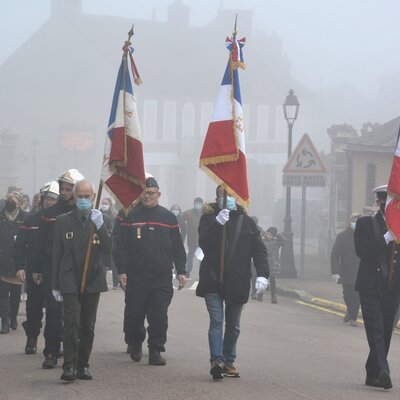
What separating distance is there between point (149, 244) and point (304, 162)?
572 inches

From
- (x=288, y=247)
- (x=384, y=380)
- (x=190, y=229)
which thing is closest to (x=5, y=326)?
(x=384, y=380)

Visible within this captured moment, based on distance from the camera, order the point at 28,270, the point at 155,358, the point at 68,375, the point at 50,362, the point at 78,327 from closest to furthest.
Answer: the point at 68,375
the point at 78,327
the point at 50,362
the point at 155,358
the point at 28,270

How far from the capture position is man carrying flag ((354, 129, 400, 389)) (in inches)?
372

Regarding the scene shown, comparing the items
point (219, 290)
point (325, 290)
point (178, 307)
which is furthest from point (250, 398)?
point (325, 290)

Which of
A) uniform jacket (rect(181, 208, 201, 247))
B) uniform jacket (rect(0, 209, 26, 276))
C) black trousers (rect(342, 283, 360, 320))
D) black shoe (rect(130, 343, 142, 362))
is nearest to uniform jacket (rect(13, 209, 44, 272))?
black shoe (rect(130, 343, 142, 362))

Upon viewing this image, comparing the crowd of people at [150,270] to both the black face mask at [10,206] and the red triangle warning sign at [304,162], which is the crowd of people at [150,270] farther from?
the red triangle warning sign at [304,162]

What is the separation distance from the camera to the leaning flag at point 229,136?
1004 cm

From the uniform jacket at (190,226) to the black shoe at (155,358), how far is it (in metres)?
14.2

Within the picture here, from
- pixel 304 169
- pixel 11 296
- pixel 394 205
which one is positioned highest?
pixel 304 169

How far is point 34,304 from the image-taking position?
10695mm

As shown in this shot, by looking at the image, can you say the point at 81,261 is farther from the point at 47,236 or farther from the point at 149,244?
the point at 149,244

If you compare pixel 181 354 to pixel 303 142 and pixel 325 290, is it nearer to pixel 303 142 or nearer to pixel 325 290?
pixel 325 290

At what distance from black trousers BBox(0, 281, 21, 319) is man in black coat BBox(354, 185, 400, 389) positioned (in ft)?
16.6

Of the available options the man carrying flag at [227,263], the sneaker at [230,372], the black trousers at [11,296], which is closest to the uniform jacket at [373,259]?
the man carrying flag at [227,263]
